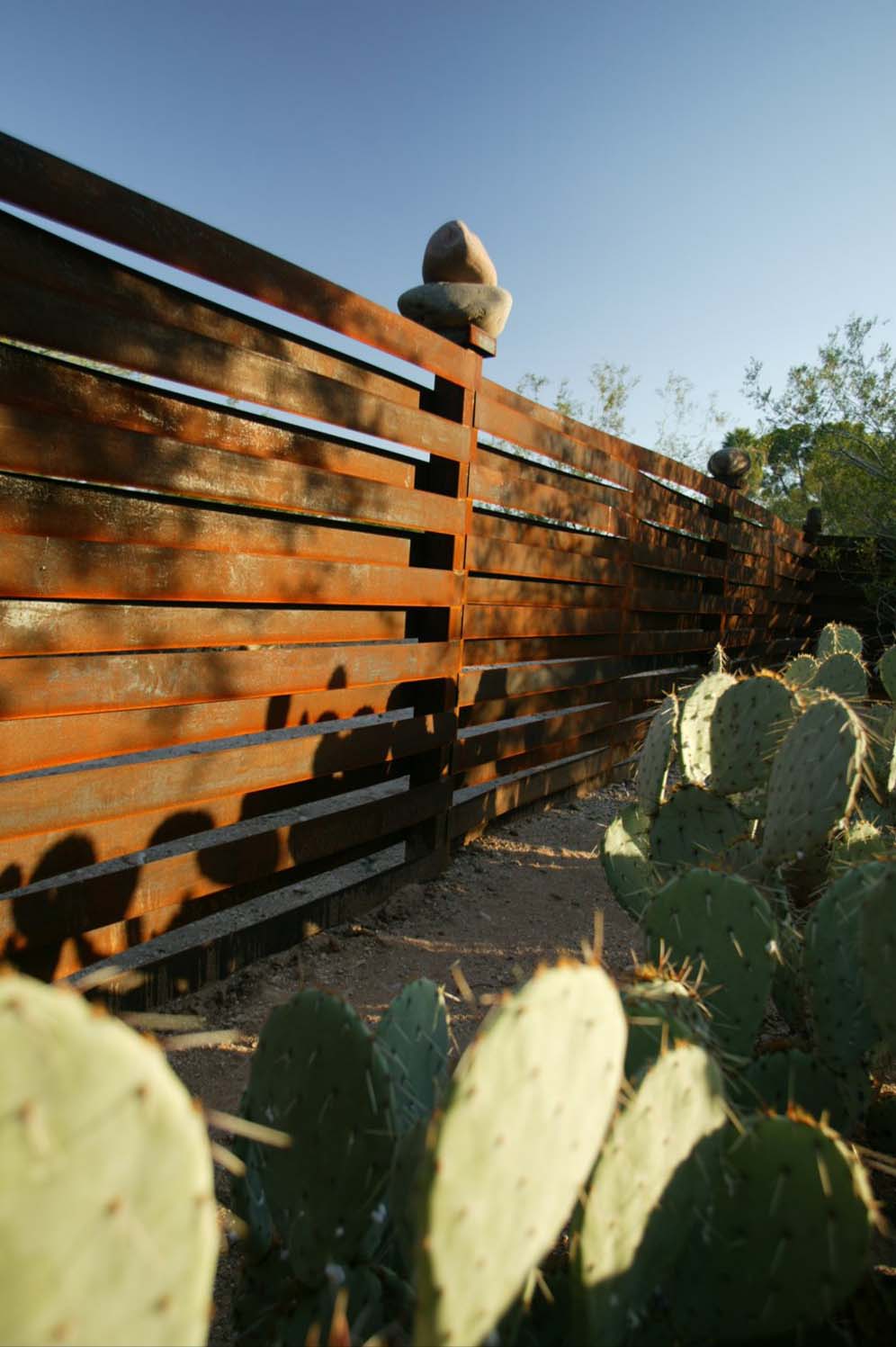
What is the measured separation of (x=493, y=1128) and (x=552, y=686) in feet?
12.4

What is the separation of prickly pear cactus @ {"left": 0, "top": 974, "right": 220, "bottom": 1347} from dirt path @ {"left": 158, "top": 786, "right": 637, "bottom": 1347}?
105 centimetres

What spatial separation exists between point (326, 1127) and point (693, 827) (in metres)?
1.48

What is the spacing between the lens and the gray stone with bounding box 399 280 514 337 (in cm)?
324

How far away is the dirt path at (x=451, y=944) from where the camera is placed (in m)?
2.12

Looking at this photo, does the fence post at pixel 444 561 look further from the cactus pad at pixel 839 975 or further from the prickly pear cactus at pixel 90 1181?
the prickly pear cactus at pixel 90 1181

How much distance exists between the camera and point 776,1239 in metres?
0.86

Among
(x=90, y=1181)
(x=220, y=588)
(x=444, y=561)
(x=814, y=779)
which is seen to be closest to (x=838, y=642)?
(x=444, y=561)

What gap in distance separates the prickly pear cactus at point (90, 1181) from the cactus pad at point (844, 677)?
2923mm

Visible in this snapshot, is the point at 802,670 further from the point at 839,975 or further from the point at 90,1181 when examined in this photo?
the point at 90,1181

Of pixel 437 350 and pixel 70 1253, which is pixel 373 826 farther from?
pixel 70 1253

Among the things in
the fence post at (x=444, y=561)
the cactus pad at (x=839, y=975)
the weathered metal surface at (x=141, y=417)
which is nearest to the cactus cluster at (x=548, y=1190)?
the cactus pad at (x=839, y=975)

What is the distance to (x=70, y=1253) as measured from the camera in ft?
1.55

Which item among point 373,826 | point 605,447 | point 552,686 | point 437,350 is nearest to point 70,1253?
point 373,826

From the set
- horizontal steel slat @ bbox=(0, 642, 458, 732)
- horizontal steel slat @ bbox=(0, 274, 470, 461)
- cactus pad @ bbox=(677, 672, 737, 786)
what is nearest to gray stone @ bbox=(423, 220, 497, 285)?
horizontal steel slat @ bbox=(0, 274, 470, 461)
